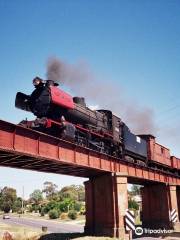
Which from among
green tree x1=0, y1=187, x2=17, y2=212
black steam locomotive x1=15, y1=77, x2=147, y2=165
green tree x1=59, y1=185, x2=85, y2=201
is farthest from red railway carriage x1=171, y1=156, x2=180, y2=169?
green tree x1=0, y1=187, x2=17, y2=212

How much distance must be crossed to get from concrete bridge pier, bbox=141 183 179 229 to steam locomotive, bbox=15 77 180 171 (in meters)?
8.74

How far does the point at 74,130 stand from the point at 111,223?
8.58m

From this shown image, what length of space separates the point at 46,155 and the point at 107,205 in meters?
9.16

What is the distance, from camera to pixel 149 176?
32.0m

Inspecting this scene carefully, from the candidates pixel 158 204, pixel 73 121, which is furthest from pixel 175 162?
pixel 73 121

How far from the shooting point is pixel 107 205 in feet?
82.3

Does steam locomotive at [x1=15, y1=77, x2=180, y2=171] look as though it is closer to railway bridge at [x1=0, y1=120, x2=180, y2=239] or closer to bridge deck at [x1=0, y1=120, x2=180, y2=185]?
bridge deck at [x1=0, y1=120, x2=180, y2=185]

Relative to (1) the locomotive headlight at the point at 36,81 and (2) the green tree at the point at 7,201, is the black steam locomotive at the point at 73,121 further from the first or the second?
(2) the green tree at the point at 7,201

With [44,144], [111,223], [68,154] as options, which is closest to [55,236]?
[111,223]

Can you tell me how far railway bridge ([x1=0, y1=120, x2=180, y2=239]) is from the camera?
16867 mm

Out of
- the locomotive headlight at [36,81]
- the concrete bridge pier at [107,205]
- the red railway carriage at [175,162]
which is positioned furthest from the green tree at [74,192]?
the locomotive headlight at [36,81]

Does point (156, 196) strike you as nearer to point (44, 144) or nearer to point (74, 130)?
point (74, 130)

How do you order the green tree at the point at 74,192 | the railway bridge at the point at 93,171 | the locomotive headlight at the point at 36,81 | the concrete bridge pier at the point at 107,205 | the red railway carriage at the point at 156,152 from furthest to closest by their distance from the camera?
1. the green tree at the point at 74,192
2. the red railway carriage at the point at 156,152
3. the concrete bridge pier at the point at 107,205
4. the locomotive headlight at the point at 36,81
5. the railway bridge at the point at 93,171

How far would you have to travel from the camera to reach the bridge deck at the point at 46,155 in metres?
16.1
